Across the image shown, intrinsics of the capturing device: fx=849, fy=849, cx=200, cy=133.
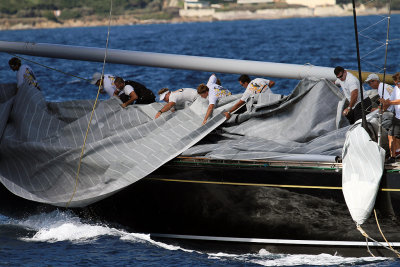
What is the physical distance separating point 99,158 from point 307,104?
3.13 meters

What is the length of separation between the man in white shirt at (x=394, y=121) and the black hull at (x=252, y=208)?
580 mm

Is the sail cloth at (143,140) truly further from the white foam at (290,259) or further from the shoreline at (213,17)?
the shoreline at (213,17)

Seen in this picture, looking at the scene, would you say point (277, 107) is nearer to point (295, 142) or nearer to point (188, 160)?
point (295, 142)

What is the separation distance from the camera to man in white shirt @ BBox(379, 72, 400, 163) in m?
11.0

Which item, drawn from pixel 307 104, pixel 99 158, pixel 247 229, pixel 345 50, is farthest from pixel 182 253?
pixel 345 50

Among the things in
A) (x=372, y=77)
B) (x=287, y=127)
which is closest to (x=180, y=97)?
(x=287, y=127)

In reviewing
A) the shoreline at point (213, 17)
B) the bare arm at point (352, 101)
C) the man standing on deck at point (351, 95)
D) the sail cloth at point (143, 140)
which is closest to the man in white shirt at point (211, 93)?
the sail cloth at point (143, 140)

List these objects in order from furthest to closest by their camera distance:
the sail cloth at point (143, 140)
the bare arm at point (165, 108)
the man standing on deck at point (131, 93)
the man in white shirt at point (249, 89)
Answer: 1. the man standing on deck at point (131, 93)
2. the bare arm at point (165, 108)
3. the man in white shirt at point (249, 89)
4. the sail cloth at point (143, 140)

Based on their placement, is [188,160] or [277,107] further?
[277,107]

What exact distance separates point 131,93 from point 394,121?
4.43m

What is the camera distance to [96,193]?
12016 millimetres

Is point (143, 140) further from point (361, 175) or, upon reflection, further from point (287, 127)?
point (361, 175)

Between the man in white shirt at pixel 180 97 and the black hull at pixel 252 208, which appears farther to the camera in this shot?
the man in white shirt at pixel 180 97

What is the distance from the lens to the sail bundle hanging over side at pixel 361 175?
10.5m
